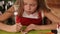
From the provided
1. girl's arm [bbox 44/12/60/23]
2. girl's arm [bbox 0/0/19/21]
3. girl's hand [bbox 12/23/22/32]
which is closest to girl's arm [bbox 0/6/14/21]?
girl's arm [bbox 0/0/19/21]

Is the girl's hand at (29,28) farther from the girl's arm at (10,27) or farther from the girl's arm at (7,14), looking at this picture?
the girl's arm at (7,14)

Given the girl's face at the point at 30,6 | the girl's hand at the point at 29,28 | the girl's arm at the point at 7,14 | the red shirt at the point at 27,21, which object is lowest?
the girl's hand at the point at 29,28

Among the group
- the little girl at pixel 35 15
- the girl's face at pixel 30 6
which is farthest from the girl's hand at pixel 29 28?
the girl's face at pixel 30 6

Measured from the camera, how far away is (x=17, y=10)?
929 millimetres

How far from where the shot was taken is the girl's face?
911 millimetres

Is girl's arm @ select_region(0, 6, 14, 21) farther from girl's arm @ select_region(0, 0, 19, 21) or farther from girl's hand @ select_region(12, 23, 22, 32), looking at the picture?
girl's hand @ select_region(12, 23, 22, 32)

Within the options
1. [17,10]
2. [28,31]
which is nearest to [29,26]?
[28,31]

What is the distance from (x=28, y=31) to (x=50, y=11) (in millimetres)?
237

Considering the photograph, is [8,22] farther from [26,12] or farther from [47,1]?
[47,1]

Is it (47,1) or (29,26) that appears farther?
(47,1)

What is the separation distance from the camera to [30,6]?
92cm

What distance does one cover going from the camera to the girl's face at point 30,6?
2.99 ft

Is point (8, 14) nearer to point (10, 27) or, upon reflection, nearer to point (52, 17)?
point (10, 27)

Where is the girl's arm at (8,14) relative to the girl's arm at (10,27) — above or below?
above
